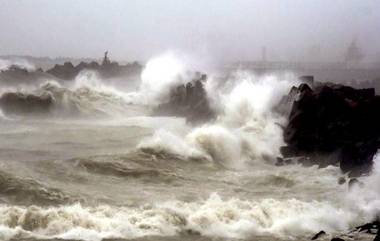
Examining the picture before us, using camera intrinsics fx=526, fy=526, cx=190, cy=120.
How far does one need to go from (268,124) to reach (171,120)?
29.9 feet

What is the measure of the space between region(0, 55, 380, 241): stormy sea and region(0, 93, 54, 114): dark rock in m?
2.06

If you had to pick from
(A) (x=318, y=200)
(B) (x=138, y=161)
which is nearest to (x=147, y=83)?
(B) (x=138, y=161)

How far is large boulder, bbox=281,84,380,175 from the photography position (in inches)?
885

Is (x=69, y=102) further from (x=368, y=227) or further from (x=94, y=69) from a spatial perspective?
(x=94, y=69)

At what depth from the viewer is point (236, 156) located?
909 inches

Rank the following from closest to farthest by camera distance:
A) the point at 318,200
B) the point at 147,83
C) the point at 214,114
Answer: the point at 318,200, the point at 214,114, the point at 147,83

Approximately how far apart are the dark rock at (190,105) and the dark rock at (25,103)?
7.98 m

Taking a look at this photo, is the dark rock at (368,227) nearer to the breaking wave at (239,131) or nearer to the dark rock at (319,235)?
the dark rock at (319,235)

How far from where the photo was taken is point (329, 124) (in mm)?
23719

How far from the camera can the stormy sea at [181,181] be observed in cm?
1306

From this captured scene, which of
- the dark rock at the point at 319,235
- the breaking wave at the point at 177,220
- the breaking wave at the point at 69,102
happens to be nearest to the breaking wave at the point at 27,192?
the breaking wave at the point at 177,220

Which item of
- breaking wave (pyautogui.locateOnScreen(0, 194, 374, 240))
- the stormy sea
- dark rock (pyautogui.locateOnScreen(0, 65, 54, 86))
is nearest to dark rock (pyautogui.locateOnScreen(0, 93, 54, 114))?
the stormy sea

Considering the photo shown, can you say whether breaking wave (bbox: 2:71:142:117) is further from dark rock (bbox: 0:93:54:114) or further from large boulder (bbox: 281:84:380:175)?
large boulder (bbox: 281:84:380:175)

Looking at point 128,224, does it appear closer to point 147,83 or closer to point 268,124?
point 268,124
